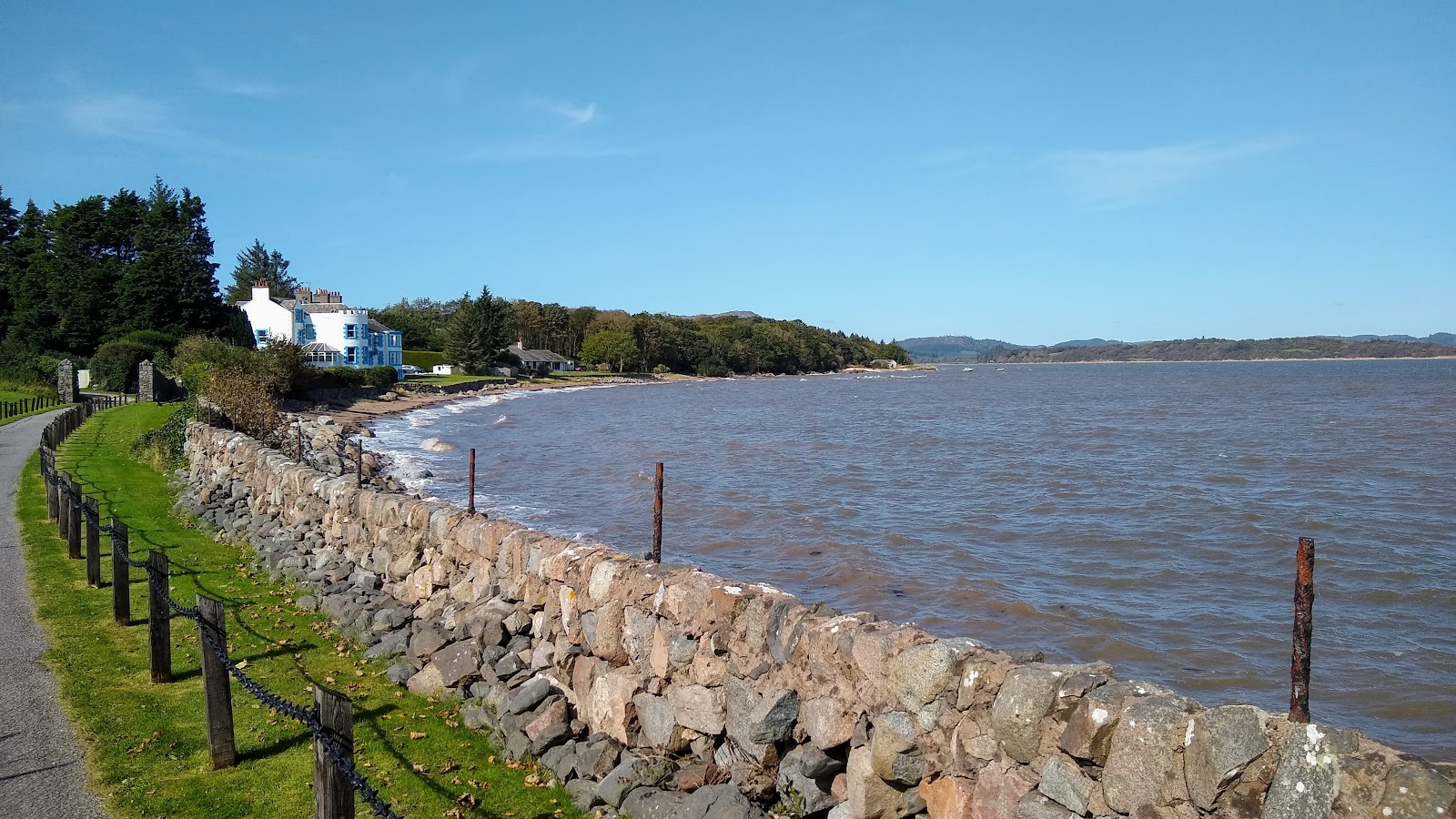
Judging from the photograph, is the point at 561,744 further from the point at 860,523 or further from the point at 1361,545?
the point at 1361,545

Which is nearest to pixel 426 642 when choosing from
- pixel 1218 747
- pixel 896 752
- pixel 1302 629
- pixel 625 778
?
pixel 625 778

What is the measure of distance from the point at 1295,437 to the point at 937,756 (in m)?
41.5

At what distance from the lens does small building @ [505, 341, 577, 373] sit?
12075 centimetres

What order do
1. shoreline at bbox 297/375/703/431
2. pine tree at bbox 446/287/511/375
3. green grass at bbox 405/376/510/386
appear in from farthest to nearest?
1. pine tree at bbox 446/287/511/375
2. green grass at bbox 405/376/510/386
3. shoreline at bbox 297/375/703/431

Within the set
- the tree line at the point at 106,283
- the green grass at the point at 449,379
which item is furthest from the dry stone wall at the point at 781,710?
the green grass at the point at 449,379

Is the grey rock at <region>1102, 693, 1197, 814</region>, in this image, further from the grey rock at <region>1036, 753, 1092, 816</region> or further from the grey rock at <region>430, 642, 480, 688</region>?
the grey rock at <region>430, 642, 480, 688</region>

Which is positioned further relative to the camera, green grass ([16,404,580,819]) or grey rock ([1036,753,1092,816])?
green grass ([16,404,580,819])

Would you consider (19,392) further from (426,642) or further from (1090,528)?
(1090,528)

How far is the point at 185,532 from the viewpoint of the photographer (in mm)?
16422

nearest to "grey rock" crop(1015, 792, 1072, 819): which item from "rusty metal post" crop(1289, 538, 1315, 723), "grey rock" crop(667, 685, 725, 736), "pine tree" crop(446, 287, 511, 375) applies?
"rusty metal post" crop(1289, 538, 1315, 723)

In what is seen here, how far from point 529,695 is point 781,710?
2.77m

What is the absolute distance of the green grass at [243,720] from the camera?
7.04 m

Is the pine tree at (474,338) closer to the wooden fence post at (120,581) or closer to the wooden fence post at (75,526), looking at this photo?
the wooden fence post at (75,526)

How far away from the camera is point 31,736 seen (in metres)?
7.62
